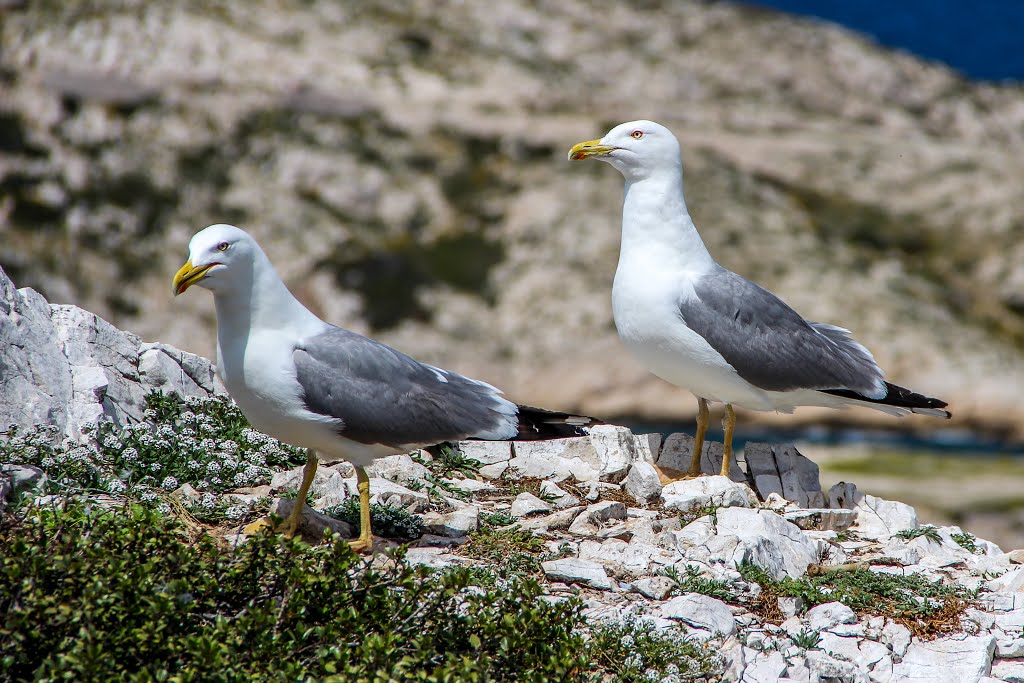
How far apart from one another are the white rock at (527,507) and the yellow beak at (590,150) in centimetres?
304

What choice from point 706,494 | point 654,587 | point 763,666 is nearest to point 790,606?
point 763,666

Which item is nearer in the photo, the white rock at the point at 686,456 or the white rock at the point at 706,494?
the white rock at the point at 706,494

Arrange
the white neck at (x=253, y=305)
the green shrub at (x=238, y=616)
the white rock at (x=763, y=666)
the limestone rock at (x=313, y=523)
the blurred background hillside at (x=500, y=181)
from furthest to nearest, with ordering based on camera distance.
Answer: the blurred background hillside at (x=500, y=181), the limestone rock at (x=313, y=523), the white neck at (x=253, y=305), the white rock at (x=763, y=666), the green shrub at (x=238, y=616)

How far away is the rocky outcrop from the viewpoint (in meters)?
8.22

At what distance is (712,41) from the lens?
4681cm

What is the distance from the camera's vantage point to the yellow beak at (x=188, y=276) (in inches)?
265

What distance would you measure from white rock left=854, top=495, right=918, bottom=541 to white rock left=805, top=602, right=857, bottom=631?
1882 millimetres

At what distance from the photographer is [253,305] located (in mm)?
7172

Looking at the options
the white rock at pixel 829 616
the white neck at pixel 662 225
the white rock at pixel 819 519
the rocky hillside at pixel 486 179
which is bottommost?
the white rock at pixel 829 616

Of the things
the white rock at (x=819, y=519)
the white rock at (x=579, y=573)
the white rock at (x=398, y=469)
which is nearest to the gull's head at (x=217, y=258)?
the white rock at (x=398, y=469)

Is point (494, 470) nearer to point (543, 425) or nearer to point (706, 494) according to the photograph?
point (543, 425)

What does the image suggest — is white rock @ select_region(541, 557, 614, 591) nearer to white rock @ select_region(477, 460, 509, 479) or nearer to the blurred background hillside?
white rock @ select_region(477, 460, 509, 479)

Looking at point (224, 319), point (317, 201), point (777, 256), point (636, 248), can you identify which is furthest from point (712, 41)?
point (224, 319)

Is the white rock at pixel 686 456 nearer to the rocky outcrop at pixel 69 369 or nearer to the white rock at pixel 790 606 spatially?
the white rock at pixel 790 606
